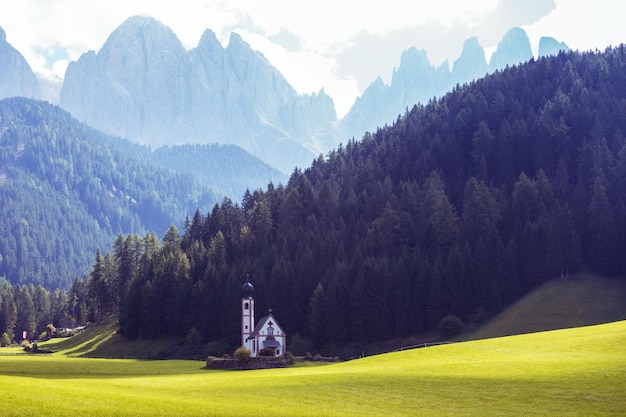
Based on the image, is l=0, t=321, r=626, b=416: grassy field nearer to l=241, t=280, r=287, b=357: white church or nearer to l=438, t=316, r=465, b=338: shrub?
l=438, t=316, r=465, b=338: shrub

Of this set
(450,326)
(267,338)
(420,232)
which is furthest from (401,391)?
(420,232)

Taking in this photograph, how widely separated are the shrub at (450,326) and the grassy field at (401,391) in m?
47.8

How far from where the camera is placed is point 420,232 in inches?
5384

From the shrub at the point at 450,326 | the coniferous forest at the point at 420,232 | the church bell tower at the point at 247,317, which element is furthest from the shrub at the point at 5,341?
the shrub at the point at 450,326

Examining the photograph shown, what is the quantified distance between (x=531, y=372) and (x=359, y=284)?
75137 mm

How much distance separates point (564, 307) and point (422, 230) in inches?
1406

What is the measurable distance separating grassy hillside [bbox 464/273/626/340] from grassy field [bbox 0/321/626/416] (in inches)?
1555

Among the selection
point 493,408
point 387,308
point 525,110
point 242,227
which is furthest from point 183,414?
point 525,110

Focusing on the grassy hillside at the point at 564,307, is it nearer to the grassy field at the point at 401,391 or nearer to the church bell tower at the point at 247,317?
the church bell tower at the point at 247,317

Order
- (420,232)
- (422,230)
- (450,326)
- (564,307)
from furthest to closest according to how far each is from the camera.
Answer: (420,232), (422,230), (450,326), (564,307)

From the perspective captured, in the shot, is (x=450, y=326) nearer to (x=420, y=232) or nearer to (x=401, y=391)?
(x=420, y=232)

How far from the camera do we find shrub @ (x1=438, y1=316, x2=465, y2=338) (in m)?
110

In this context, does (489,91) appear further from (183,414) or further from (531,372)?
(183,414)

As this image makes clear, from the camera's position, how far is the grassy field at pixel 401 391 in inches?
1412
